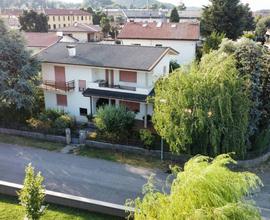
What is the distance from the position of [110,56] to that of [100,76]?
6.03ft

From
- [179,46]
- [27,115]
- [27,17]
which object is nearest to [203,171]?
[27,115]

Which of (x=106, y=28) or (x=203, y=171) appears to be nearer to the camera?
(x=203, y=171)

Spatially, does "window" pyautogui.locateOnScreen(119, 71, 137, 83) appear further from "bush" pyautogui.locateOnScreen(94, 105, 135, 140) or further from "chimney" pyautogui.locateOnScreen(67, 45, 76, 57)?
"chimney" pyautogui.locateOnScreen(67, 45, 76, 57)

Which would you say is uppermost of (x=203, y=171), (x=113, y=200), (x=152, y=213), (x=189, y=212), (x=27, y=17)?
(x=27, y=17)

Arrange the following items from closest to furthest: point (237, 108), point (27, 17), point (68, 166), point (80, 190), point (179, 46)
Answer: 1. point (80, 190)
2. point (237, 108)
3. point (68, 166)
4. point (179, 46)
5. point (27, 17)

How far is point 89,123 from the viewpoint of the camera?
26703mm

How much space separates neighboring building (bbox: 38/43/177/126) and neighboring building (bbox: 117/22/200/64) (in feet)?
45.7

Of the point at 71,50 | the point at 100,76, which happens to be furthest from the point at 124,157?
the point at 71,50

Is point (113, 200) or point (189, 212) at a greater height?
point (189, 212)

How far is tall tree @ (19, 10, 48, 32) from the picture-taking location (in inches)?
2566

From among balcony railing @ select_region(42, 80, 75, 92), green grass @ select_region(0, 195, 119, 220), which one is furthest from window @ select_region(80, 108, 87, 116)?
green grass @ select_region(0, 195, 119, 220)

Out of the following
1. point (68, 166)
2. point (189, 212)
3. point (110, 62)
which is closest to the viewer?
point (189, 212)

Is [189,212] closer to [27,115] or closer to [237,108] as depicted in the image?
[237,108]

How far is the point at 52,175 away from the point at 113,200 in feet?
14.9
